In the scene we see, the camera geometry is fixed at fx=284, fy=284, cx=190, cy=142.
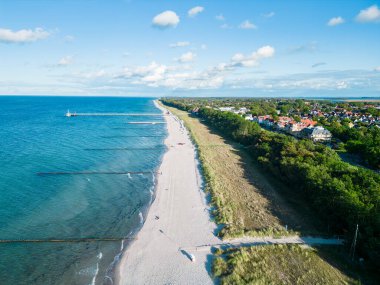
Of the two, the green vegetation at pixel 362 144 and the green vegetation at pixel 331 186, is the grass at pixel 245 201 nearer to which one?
the green vegetation at pixel 331 186

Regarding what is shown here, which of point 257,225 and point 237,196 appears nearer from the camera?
point 257,225

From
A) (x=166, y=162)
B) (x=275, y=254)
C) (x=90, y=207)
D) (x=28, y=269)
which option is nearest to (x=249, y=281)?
(x=275, y=254)

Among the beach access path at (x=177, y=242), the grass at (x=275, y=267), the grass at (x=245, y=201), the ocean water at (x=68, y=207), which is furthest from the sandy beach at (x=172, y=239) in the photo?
the grass at (x=245, y=201)

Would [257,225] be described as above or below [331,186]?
below

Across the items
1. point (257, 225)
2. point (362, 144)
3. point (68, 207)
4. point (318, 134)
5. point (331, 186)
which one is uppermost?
point (331, 186)

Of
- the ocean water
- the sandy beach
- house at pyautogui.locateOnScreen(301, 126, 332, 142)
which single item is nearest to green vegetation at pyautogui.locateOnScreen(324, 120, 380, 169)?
house at pyautogui.locateOnScreen(301, 126, 332, 142)

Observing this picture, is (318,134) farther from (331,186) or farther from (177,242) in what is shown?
(177,242)

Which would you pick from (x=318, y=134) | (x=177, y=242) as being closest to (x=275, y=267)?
(x=177, y=242)
